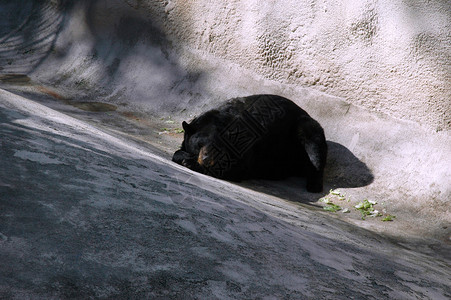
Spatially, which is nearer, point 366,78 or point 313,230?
point 313,230

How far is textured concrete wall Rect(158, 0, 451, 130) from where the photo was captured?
18.2ft

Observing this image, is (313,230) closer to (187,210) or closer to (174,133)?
(187,210)

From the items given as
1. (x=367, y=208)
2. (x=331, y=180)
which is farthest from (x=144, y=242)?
(x=331, y=180)

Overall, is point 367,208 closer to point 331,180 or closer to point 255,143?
point 331,180

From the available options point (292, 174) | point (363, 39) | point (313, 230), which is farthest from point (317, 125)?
point (313, 230)

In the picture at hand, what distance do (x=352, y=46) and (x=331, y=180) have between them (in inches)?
71.8

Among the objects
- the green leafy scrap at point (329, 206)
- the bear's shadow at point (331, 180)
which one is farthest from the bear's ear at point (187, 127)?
the green leafy scrap at point (329, 206)

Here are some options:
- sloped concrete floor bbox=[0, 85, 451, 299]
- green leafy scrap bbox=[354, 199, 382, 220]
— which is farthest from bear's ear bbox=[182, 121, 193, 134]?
sloped concrete floor bbox=[0, 85, 451, 299]

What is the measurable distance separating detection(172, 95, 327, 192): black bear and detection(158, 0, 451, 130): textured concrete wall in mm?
996

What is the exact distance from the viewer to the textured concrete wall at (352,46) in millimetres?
5539

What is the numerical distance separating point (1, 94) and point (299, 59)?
429 centimetres

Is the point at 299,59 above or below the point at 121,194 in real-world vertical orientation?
above

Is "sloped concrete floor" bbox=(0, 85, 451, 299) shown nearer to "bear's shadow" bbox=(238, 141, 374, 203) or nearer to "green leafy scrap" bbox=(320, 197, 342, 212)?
"green leafy scrap" bbox=(320, 197, 342, 212)

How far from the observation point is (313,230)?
309cm
